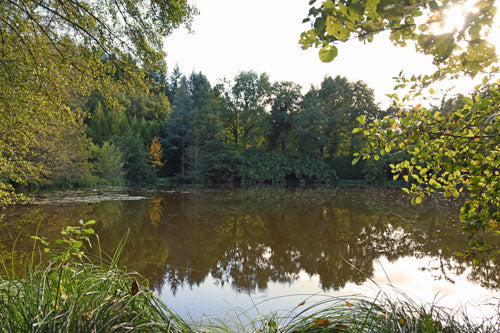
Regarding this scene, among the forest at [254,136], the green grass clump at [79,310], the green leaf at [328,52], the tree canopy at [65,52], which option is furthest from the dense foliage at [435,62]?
the forest at [254,136]

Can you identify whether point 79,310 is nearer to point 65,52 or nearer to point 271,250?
point 65,52

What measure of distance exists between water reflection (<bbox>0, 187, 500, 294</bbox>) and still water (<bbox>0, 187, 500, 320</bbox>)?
2cm

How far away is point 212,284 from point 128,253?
2.32 meters

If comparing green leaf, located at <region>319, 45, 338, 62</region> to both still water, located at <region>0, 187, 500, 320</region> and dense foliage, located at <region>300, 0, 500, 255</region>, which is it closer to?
dense foliage, located at <region>300, 0, 500, 255</region>

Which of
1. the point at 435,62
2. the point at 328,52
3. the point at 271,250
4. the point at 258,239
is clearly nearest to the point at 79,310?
the point at 328,52

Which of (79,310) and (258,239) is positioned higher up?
(79,310)

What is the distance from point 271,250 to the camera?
20.5ft

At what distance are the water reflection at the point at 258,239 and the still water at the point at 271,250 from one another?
0.08 ft

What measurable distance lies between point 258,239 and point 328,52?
6.49 meters

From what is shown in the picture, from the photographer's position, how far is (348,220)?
9484 mm

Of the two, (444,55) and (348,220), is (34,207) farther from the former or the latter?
(444,55)

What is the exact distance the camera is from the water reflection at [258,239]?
15.9 ft

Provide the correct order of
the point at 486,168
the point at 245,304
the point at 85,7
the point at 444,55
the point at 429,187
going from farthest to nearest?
the point at 85,7, the point at 245,304, the point at 429,187, the point at 486,168, the point at 444,55

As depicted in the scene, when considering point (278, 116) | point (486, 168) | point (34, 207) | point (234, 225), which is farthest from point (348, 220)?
point (278, 116)
